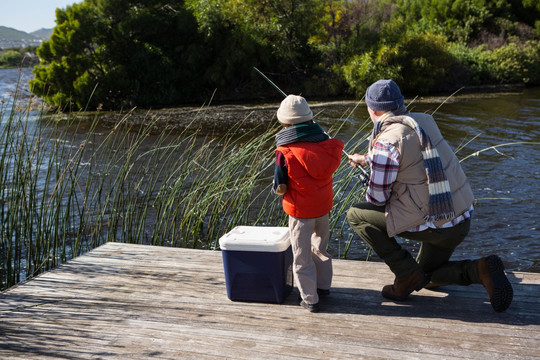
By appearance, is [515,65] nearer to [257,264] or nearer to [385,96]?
[385,96]

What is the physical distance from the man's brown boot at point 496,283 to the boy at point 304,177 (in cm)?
81

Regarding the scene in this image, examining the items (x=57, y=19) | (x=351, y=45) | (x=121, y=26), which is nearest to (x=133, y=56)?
(x=121, y=26)

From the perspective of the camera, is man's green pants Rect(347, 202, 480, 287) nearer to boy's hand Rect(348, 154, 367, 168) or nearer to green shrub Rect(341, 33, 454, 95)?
boy's hand Rect(348, 154, 367, 168)

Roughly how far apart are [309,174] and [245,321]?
80cm

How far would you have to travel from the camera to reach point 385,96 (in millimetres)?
2717

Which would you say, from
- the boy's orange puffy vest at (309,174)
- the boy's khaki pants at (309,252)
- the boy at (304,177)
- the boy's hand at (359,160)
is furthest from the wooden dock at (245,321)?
the boy's hand at (359,160)

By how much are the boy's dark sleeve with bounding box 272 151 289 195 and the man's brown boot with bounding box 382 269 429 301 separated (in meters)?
0.78

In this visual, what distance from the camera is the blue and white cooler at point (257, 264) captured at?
2939mm

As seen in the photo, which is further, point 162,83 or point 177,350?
point 162,83

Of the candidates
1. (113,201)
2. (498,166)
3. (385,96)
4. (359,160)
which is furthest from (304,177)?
(498,166)

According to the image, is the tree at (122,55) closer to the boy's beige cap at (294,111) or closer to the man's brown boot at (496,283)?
the boy's beige cap at (294,111)

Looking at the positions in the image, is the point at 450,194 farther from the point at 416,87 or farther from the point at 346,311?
the point at 416,87

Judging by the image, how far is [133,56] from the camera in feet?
62.1

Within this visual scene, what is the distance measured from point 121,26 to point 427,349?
17508mm
